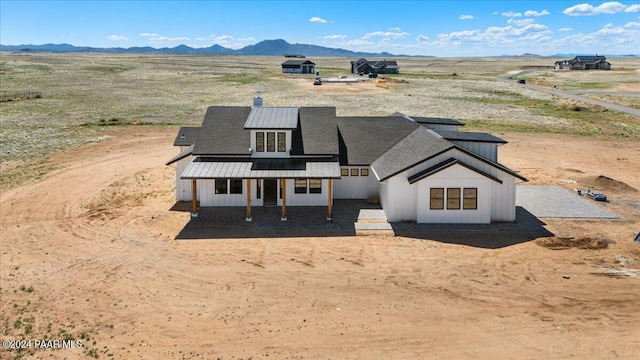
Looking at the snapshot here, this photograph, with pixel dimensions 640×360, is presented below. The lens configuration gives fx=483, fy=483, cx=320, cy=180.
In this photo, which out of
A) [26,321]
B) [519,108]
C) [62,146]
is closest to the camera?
[26,321]

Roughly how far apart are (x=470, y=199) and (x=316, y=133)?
32.7 feet

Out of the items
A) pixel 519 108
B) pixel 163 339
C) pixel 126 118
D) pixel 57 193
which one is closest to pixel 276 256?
pixel 163 339

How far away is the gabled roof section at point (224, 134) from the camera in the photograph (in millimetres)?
27550

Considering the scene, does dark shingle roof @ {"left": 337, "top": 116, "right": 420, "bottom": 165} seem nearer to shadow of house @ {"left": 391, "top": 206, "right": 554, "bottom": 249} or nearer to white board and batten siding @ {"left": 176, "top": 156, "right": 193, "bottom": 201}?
shadow of house @ {"left": 391, "top": 206, "right": 554, "bottom": 249}

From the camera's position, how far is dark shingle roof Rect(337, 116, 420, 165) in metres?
28.7

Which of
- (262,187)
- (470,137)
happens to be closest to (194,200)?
(262,187)

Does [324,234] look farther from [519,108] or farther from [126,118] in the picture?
[519,108]

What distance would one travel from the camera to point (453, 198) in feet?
79.9

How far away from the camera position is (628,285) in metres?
17.7

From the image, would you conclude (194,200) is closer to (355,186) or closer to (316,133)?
(316,133)

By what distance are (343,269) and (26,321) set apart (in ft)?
36.2

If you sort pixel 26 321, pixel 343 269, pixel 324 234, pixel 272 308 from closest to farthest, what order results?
pixel 26 321, pixel 272 308, pixel 343 269, pixel 324 234

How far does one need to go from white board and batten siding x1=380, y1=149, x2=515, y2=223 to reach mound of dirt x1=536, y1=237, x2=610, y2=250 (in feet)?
9.68

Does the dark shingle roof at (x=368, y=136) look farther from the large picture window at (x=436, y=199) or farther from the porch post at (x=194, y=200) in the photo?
the porch post at (x=194, y=200)
